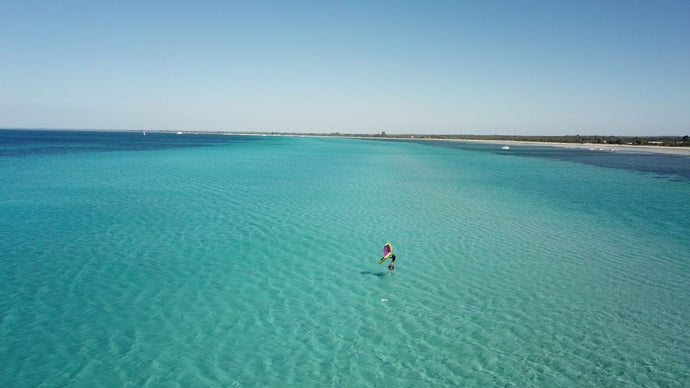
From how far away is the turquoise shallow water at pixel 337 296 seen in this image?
826 cm

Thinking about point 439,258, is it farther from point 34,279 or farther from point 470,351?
point 34,279

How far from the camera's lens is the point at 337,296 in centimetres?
1168

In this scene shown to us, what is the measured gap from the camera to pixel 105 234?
Result: 17.5 metres

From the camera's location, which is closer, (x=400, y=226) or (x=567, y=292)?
(x=567, y=292)

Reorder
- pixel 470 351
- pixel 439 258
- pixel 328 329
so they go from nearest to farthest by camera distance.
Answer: pixel 470 351 < pixel 328 329 < pixel 439 258

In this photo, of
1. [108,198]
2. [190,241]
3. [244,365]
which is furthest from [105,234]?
[244,365]

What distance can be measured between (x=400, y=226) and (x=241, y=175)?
25.6 meters

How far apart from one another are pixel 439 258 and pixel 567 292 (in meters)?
4.51

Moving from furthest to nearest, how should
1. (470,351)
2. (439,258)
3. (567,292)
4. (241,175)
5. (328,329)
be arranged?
(241,175), (439,258), (567,292), (328,329), (470,351)

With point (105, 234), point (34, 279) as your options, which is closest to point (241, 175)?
point (105, 234)

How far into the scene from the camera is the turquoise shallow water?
8258 mm

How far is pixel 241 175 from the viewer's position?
41.4 meters

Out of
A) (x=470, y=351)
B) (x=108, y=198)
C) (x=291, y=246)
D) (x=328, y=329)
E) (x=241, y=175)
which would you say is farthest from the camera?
(x=241, y=175)

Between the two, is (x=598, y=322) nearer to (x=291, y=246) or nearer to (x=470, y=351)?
(x=470, y=351)
